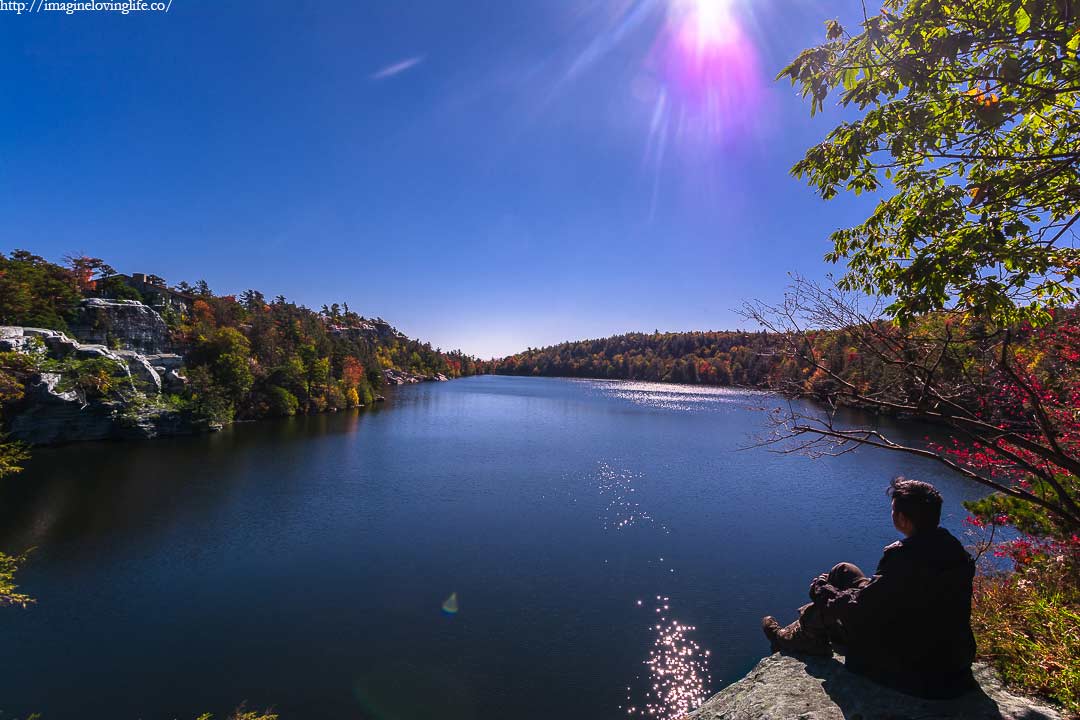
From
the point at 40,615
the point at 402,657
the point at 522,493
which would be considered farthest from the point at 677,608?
the point at 40,615

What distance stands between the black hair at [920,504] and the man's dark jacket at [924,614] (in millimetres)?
112

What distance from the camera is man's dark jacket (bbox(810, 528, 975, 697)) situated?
3.72 meters

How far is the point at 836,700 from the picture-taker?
14.6 ft

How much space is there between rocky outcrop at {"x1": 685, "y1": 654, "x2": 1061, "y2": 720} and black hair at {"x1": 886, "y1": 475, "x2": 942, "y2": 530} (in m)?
1.59

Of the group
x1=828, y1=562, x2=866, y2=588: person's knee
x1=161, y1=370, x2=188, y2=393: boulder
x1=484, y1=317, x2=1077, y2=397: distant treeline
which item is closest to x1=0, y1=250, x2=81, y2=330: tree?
x1=161, y1=370, x2=188, y2=393: boulder

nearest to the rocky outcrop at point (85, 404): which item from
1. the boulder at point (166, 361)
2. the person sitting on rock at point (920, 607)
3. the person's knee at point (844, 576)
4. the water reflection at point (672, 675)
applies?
the boulder at point (166, 361)

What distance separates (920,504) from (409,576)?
13382mm

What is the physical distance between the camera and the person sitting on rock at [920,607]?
3.72 meters

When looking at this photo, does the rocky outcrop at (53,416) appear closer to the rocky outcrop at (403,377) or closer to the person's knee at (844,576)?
the person's knee at (844,576)

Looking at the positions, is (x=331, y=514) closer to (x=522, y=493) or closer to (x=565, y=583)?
(x=522, y=493)

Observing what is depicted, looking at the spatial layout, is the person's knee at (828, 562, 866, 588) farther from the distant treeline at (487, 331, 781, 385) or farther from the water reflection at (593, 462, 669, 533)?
the distant treeline at (487, 331, 781, 385)

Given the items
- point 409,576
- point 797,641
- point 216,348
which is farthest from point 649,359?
point 797,641

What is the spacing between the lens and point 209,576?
43.0 ft

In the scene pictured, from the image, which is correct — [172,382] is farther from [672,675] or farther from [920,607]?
[920,607]
